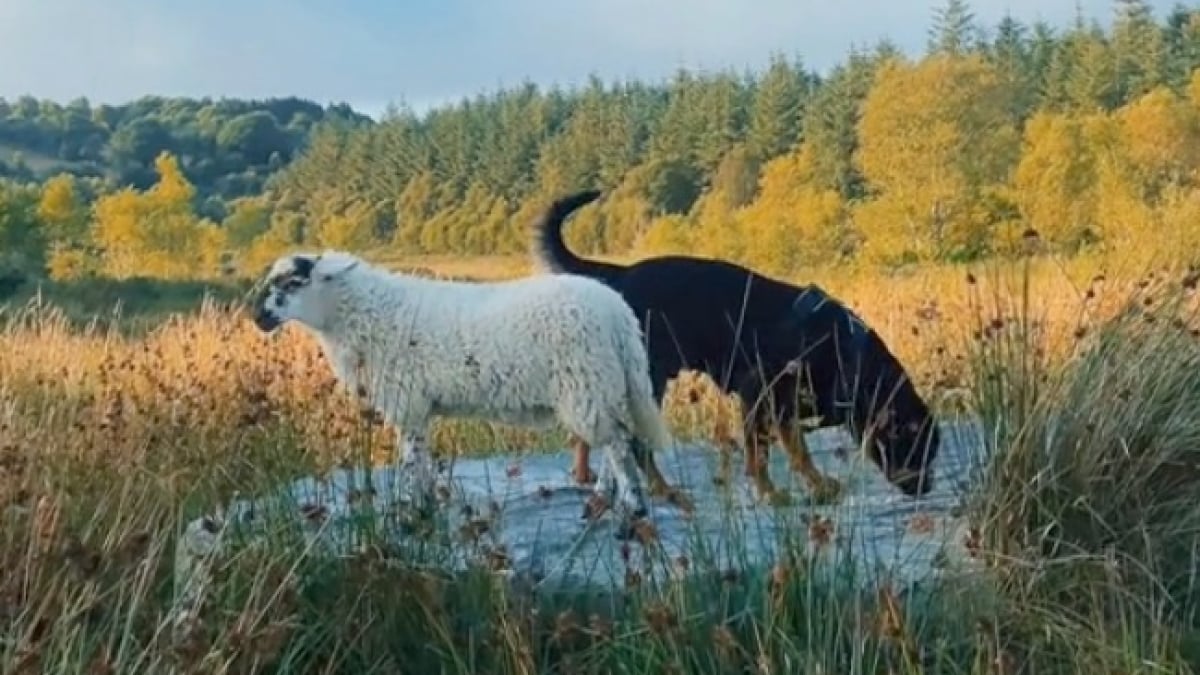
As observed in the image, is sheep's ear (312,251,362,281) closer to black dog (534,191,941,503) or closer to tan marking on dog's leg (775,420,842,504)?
black dog (534,191,941,503)

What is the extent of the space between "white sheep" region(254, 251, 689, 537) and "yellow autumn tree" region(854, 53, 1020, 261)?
40882 millimetres

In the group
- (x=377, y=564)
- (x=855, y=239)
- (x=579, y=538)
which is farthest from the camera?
(x=855, y=239)

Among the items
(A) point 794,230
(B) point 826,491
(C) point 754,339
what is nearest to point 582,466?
(C) point 754,339

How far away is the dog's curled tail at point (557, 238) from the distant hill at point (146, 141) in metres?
94.8

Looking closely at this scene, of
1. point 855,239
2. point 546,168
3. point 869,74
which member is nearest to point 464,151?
point 546,168

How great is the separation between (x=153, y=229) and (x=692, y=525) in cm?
6920

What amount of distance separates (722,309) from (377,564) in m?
2.88

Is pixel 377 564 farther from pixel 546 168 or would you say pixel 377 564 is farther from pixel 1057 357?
pixel 546 168

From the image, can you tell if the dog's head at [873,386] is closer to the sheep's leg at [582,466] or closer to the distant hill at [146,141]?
the sheep's leg at [582,466]

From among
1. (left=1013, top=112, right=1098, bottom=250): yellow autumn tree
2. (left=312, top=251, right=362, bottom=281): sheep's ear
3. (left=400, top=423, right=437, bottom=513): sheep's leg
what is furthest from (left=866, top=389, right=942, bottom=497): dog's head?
(left=1013, top=112, right=1098, bottom=250): yellow autumn tree

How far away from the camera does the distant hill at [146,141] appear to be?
4146 inches

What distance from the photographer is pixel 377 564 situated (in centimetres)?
442

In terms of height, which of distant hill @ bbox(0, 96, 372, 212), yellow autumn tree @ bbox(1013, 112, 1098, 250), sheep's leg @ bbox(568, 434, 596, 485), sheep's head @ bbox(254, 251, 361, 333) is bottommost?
sheep's leg @ bbox(568, 434, 596, 485)

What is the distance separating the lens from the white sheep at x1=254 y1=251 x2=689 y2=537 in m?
5.95
